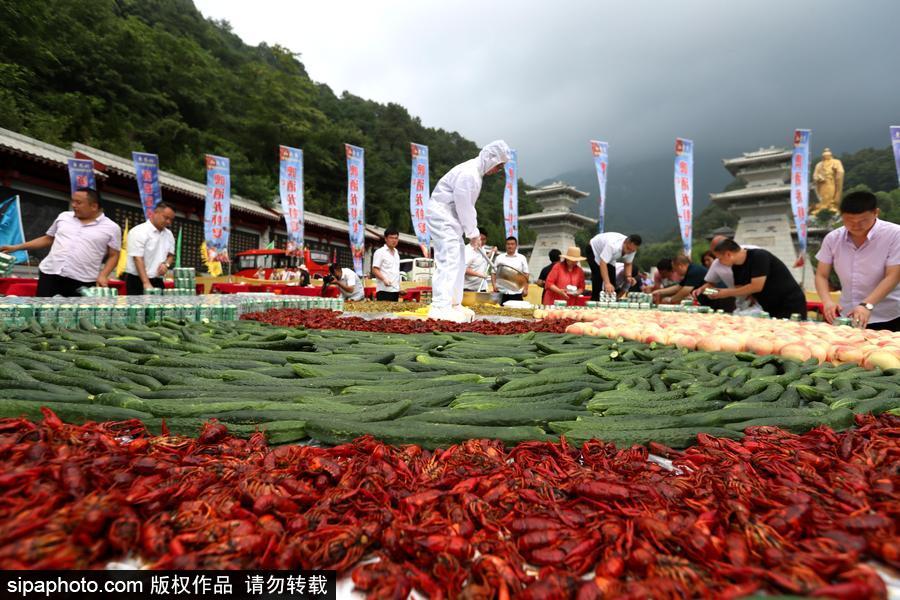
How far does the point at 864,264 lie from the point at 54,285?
9016 millimetres

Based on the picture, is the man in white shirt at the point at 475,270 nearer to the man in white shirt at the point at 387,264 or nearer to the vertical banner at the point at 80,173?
the man in white shirt at the point at 387,264

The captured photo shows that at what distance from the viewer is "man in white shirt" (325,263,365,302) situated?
415 inches

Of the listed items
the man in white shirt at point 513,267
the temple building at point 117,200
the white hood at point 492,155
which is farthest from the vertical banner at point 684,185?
the white hood at point 492,155

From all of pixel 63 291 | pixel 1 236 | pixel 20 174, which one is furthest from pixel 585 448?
pixel 20 174

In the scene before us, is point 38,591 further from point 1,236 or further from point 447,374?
point 1,236

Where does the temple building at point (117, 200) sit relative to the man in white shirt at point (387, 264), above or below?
above

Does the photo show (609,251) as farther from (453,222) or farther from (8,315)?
(8,315)

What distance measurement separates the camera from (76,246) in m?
5.46

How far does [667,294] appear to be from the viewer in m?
9.47

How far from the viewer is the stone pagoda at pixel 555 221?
131 feet

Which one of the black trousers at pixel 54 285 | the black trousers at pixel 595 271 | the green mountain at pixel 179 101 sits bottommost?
the black trousers at pixel 54 285

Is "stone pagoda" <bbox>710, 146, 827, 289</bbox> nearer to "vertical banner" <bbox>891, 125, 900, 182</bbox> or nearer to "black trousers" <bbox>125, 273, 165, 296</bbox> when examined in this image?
"vertical banner" <bbox>891, 125, 900, 182</bbox>

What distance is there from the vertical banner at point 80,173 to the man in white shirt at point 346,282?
9089 mm

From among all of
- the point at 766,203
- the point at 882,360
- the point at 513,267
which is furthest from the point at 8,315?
the point at 766,203
